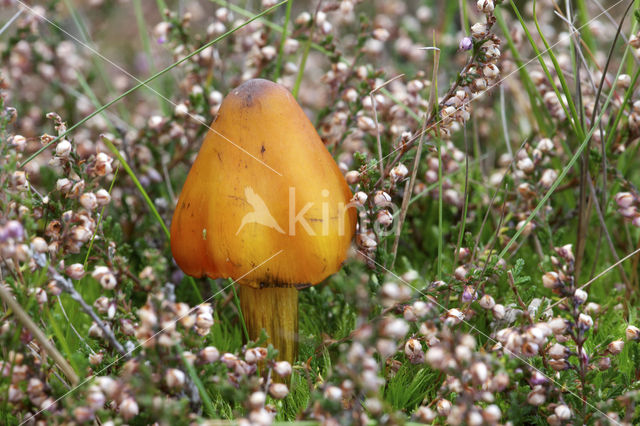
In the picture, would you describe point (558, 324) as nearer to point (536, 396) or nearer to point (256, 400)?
point (536, 396)

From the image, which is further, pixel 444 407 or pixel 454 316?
pixel 454 316

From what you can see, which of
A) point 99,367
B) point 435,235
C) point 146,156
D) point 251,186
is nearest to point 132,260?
point 146,156

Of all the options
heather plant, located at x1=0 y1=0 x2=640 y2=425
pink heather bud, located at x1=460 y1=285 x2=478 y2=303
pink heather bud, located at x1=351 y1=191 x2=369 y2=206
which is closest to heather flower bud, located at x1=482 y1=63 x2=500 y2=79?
heather plant, located at x1=0 y1=0 x2=640 y2=425

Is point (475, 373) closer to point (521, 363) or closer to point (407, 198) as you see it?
point (521, 363)

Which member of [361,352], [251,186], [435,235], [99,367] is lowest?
[435,235]

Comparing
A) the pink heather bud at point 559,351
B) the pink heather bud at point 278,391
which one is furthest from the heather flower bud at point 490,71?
the pink heather bud at point 278,391

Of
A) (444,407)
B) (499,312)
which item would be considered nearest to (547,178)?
(499,312)

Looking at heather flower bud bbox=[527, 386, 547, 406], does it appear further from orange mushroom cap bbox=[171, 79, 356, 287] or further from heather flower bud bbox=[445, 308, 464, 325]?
orange mushroom cap bbox=[171, 79, 356, 287]
